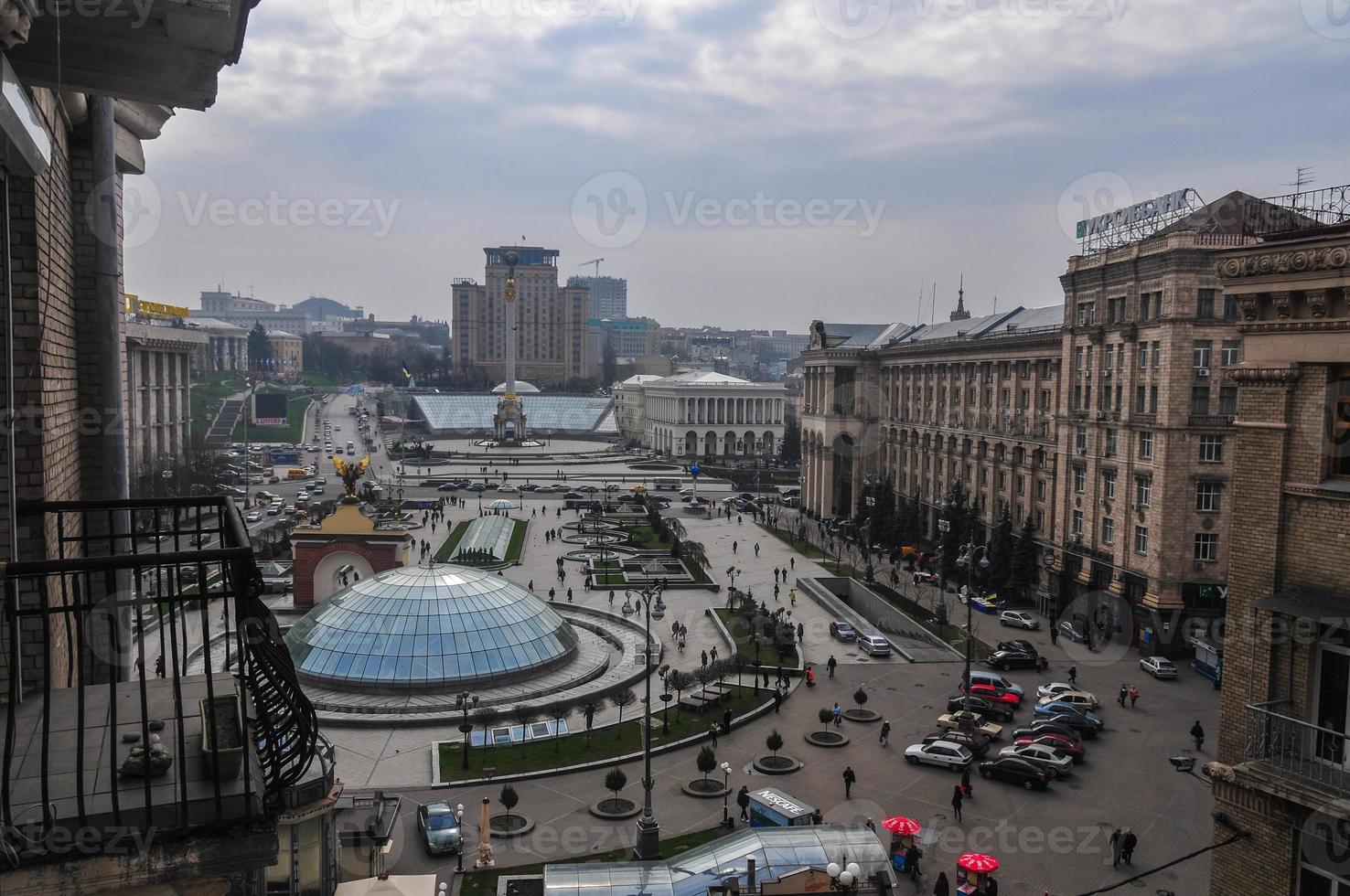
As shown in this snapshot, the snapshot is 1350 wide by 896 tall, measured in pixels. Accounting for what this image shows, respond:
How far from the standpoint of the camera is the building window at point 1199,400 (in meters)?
29.6

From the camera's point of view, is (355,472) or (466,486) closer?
(355,472)

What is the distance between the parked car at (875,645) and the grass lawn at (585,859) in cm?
1325

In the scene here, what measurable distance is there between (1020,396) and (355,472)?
2743cm

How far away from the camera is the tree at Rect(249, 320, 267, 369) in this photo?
130 metres

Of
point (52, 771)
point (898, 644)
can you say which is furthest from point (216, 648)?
point (52, 771)

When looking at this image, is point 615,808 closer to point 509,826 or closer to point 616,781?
point 616,781

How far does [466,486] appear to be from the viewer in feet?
231

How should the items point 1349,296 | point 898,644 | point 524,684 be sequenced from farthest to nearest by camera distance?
point 898,644 < point 524,684 < point 1349,296

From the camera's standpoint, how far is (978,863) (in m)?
14.6

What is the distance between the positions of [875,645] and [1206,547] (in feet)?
35.6

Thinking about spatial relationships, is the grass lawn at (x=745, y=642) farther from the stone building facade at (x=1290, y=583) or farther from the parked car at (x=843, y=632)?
the stone building facade at (x=1290, y=583)

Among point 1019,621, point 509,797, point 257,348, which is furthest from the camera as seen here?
point 257,348

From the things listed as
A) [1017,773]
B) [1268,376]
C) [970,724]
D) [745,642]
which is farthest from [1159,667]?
[1268,376]

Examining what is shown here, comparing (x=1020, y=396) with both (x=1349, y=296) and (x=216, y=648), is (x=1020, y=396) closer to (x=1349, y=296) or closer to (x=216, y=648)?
(x=216, y=648)
